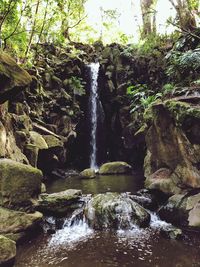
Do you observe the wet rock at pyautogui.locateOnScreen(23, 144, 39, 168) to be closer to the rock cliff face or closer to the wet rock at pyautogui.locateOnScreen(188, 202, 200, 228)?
the rock cliff face

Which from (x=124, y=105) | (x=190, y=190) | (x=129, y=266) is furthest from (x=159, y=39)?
(x=129, y=266)

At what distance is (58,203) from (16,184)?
76.3 inches

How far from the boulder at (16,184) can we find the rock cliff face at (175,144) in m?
4.23

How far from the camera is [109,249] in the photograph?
632cm

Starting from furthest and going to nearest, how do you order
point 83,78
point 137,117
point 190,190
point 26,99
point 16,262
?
point 83,78
point 137,117
point 26,99
point 190,190
point 16,262

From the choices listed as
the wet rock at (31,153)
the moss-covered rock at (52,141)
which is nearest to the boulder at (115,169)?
the moss-covered rock at (52,141)

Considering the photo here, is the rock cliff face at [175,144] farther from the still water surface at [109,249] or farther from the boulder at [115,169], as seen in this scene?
the boulder at [115,169]

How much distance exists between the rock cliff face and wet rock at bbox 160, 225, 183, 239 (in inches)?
64.3

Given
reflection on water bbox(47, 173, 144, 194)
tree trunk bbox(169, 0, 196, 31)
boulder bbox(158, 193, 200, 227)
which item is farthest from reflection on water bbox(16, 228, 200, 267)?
tree trunk bbox(169, 0, 196, 31)

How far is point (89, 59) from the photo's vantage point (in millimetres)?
23312

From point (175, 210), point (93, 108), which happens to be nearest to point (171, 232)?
point (175, 210)

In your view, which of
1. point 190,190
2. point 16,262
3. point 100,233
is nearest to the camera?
point 16,262

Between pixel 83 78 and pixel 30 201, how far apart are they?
15.7m

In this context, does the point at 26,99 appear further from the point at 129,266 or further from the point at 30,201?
the point at 129,266
